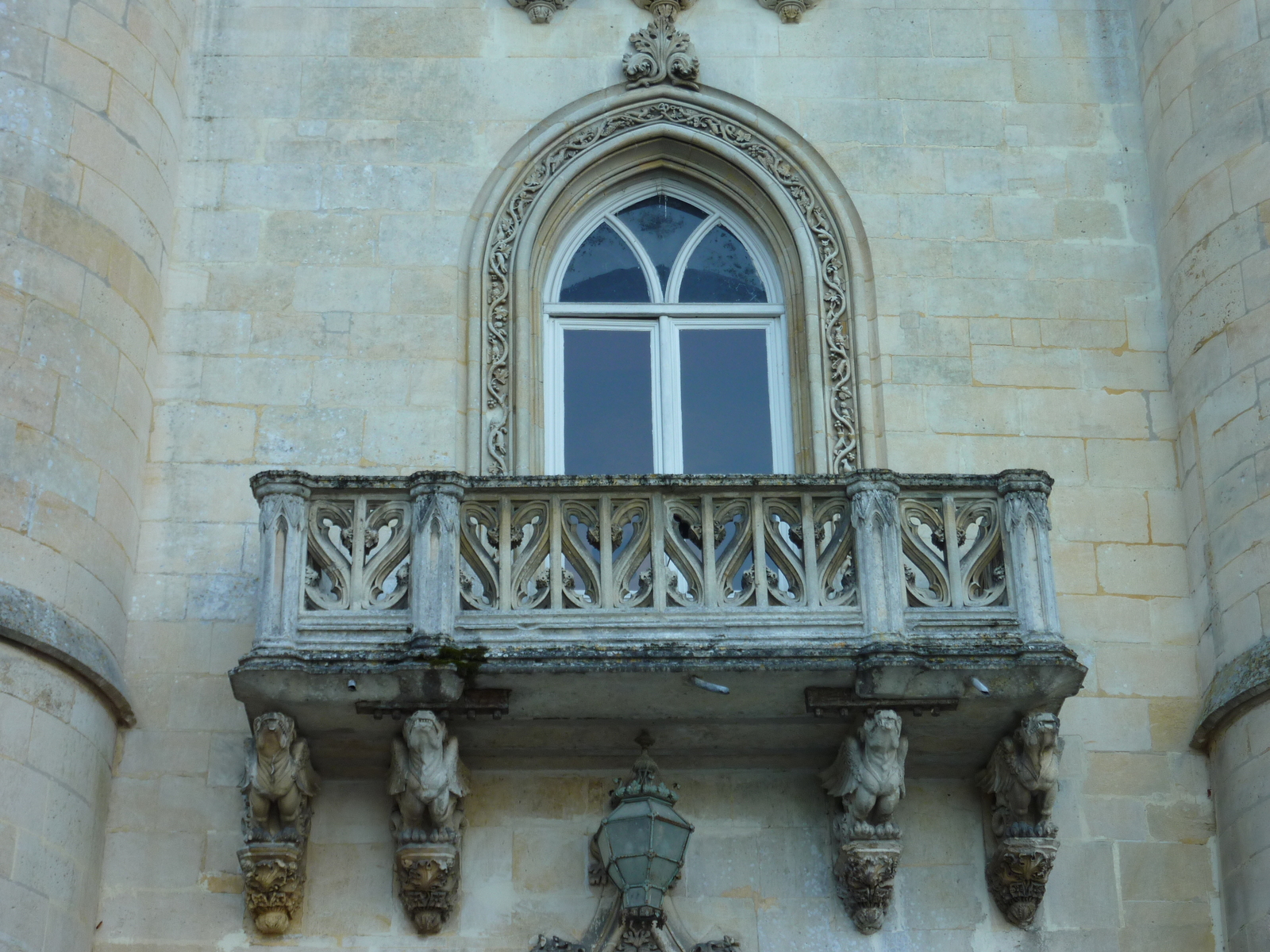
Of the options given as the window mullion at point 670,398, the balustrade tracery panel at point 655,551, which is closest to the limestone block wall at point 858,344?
the balustrade tracery panel at point 655,551

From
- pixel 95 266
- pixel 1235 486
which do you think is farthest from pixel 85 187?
pixel 1235 486

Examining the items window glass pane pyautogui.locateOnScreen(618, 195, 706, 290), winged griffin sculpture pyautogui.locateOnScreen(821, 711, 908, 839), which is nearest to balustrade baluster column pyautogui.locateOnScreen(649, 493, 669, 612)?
winged griffin sculpture pyautogui.locateOnScreen(821, 711, 908, 839)

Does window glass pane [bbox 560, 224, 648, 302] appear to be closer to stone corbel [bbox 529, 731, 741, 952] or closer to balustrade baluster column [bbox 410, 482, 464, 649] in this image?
balustrade baluster column [bbox 410, 482, 464, 649]

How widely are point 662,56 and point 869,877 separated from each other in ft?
18.4

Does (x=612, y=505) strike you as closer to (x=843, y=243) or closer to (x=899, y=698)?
(x=899, y=698)

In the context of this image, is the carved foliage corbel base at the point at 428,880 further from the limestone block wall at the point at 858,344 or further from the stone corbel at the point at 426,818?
the limestone block wall at the point at 858,344

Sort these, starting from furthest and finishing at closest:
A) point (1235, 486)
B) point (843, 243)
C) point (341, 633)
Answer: point (843, 243) < point (1235, 486) < point (341, 633)

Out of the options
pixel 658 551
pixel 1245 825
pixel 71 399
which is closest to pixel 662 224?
pixel 658 551

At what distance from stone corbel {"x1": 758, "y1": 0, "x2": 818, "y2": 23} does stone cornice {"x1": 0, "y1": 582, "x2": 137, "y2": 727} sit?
6.09 meters

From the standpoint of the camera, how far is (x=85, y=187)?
12.4 meters

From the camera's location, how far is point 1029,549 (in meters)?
11.5

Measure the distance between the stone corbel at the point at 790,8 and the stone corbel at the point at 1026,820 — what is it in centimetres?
523

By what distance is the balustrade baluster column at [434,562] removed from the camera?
11102 millimetres

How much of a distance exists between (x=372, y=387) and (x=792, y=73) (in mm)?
3542
